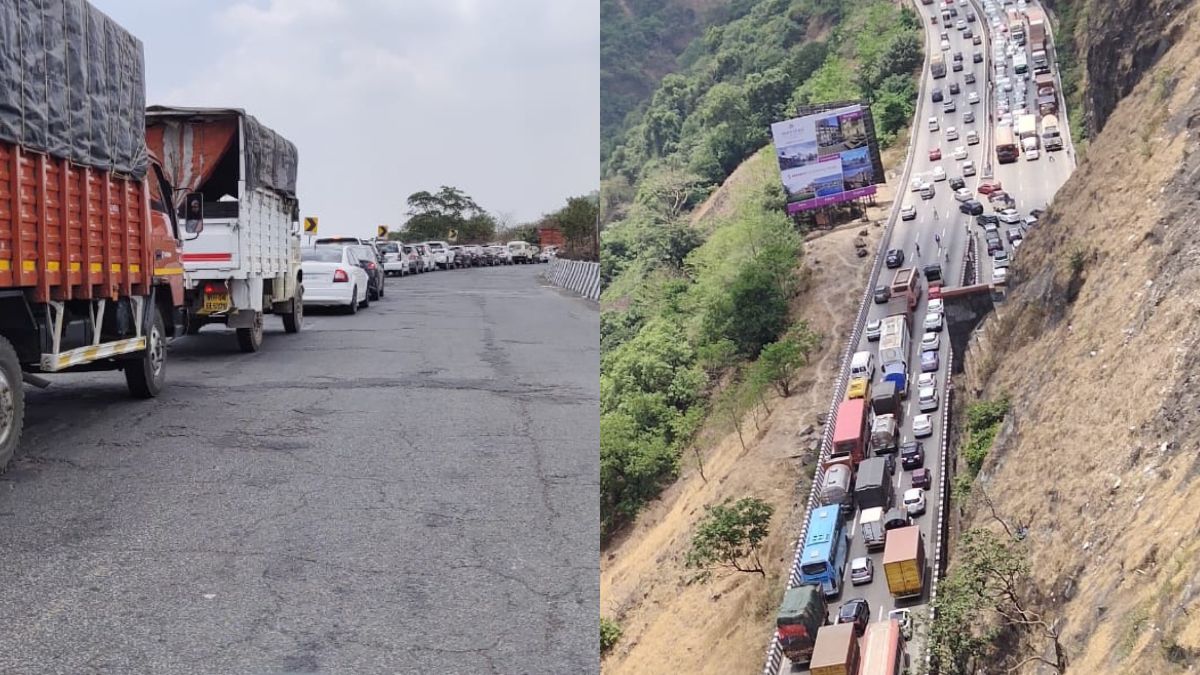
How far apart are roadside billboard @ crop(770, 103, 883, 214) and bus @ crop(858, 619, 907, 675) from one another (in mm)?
40704

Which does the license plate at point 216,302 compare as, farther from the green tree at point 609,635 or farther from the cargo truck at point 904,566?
the green tree at point 609,635

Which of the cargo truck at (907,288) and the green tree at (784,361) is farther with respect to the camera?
the cargo truck at (907,288)

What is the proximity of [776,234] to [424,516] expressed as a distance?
63.4 m

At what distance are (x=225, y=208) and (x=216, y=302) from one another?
4.81 ft

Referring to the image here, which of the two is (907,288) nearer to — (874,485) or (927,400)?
(927,400)

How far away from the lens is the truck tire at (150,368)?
484 inches

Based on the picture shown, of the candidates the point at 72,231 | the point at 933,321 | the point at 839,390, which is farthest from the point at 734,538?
the point at 72,231

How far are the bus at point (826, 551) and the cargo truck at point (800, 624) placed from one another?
98cm

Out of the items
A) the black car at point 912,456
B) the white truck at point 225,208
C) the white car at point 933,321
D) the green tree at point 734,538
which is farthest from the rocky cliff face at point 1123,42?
the white truck at point 225,208

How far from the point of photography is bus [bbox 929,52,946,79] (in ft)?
331

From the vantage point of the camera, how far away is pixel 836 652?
31.5 meters

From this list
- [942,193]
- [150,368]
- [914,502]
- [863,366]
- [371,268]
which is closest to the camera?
[150,368]

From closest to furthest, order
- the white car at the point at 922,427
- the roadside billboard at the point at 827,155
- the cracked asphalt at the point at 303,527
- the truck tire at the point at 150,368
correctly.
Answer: the cracked asphalt at the point at 303,527 → the truck tire at the point at 150,368 → the white car at the point at 922,427 → the roadside billboard at the point at 827,155

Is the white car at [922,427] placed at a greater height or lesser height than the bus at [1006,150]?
lesser
